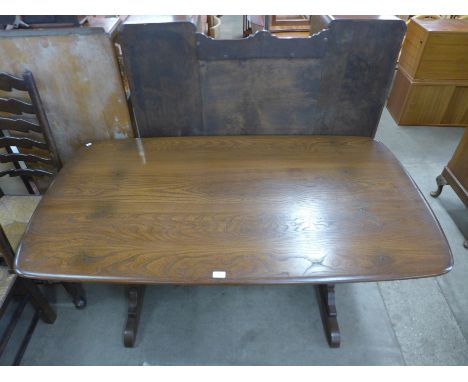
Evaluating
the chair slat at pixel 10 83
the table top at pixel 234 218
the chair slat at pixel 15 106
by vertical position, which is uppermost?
the chair slat at pixel 10 83

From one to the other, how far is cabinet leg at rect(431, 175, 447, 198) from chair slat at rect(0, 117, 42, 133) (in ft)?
8.16

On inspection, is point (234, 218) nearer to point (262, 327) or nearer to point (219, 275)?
point (219, 275)

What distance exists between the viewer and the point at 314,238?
1.03 meters

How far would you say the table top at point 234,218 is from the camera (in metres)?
0.95

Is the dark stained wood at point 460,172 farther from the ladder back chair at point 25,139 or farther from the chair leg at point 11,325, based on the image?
the chair leg at point 11,325

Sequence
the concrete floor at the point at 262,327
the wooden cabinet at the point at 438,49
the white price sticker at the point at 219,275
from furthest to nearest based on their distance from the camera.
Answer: the wooden cabinet at the point at 438,49, the concrete floor at the point at 262,327, the white price sticker at the point at 219,275

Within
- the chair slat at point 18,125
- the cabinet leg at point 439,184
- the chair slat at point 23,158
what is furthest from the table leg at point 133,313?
the cabinet leg at point 439,184

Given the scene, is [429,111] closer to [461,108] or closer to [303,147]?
[461,108]

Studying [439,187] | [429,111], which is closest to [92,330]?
[439,187]

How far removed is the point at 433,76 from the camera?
2.80 m

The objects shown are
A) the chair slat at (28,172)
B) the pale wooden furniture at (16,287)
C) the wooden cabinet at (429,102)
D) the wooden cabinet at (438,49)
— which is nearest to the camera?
the pale wooden furniture at (16,287)

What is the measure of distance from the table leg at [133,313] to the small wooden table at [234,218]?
66 cm

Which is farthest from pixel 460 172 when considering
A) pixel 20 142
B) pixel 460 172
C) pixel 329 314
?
pixel 20 142

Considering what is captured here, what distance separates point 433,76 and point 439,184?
3.71 ft
